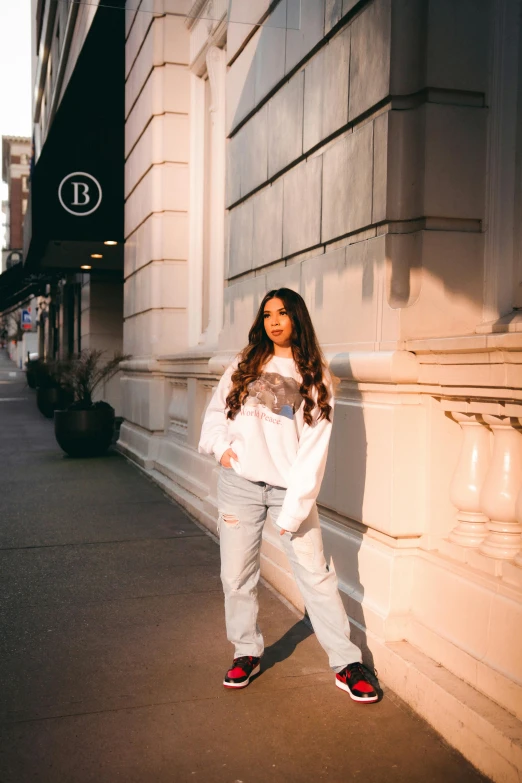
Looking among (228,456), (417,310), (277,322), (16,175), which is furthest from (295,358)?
(16,175)

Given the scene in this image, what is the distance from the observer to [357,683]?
11.8ft

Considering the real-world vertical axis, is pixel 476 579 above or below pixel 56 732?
above

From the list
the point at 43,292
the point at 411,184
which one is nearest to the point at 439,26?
the point at 411,184

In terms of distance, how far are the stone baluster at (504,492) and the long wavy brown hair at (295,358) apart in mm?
774

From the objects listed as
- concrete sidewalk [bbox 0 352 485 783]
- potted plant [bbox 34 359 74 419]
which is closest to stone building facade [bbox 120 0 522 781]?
concrete sidewalk [bbox 0 352 485 783]

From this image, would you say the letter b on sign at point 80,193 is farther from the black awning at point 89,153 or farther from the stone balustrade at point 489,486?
the stone balustrade at point 489,486

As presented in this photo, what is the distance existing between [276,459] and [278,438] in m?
0.10

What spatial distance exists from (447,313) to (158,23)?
7.48 m

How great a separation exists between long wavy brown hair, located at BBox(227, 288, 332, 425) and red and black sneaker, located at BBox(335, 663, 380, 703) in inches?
48.1

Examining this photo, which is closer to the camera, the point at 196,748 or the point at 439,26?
the point at 196,748

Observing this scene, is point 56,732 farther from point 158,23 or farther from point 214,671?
point 158,23

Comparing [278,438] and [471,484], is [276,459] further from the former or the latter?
[471,484]

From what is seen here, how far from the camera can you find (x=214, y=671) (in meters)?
3.99

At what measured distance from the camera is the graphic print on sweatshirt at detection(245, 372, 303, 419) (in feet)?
11.9
